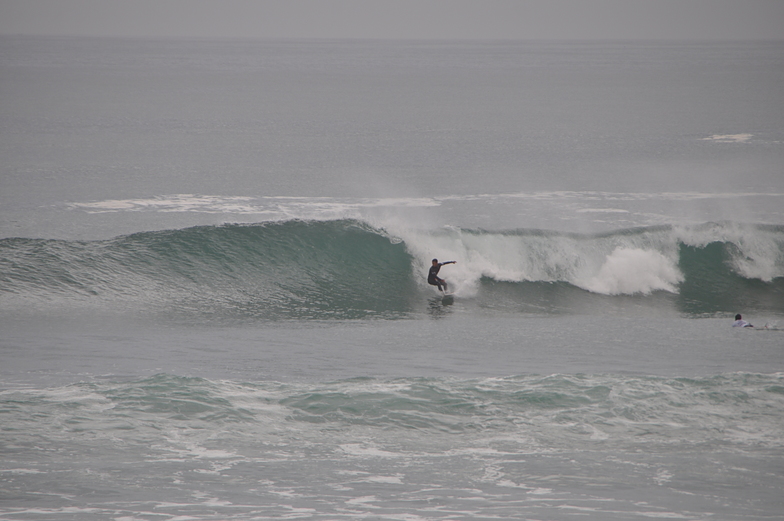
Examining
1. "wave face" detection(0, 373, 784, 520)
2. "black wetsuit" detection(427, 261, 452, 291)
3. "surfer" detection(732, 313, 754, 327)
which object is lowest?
"wave face" detection(0, 373, 784, 520)

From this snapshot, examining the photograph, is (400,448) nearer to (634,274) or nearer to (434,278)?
(434,278)

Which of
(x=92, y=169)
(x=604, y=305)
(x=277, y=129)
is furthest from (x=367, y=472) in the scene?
(x=277, y=129)

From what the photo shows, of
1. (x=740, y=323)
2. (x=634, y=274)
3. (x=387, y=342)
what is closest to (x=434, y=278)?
(x=387, y=342)

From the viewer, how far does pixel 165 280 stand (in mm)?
18375

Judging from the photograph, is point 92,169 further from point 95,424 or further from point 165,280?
point 95,424

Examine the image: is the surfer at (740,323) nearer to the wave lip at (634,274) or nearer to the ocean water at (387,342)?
the ocean water at (387,342)

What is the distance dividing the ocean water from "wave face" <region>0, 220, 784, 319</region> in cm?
8

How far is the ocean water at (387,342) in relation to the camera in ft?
28.2

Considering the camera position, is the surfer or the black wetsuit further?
the black wetsuit

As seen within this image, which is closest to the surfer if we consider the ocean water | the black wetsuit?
the ocean water

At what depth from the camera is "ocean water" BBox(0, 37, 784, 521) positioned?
8602 millimetres

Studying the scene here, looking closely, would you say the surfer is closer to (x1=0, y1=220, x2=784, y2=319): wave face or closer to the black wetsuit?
(x1=0, y1=220, x2=784, y2=319): wave face

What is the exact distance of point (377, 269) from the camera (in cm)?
1981

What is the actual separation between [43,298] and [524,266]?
11221 millimetres
